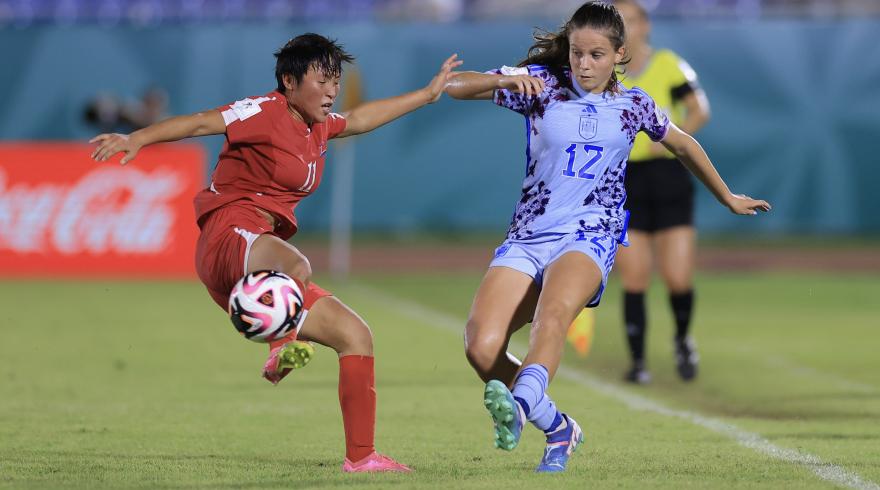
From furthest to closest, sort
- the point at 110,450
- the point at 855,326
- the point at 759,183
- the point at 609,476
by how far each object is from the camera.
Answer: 1. the point at 759,183
2. the point at 855,326
3. the point at 110,450
4. the point at 609,476

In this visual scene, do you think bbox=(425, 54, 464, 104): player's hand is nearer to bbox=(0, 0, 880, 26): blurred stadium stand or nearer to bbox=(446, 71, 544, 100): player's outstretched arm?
bbox=(446, 71, 544, 100): player's outstretched arm

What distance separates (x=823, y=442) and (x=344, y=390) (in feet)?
8.95

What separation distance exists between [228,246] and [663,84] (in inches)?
210

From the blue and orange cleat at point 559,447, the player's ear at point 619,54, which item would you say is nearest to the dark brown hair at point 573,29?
the player's ear at point 619,54

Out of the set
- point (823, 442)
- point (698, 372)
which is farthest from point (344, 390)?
point (698, 372)

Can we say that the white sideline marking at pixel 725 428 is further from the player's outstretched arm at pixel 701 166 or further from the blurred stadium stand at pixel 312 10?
the blurred stadium stand at pixel 312 10

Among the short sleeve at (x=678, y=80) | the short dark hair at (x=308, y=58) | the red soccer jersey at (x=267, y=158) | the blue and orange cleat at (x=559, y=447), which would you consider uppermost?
the short dark hair at (x=308, y=58)

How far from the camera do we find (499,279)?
687cm

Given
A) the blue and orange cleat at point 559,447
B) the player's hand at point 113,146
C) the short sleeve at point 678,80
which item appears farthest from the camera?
the short sleeve at point 678,80

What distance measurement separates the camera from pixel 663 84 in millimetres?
11203

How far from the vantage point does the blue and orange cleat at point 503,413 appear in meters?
6.02

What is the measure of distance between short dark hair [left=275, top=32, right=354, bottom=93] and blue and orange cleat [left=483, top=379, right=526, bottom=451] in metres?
1.69

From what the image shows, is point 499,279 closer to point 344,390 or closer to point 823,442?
point 344,390

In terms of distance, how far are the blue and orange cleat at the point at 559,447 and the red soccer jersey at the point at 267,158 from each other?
62.4 inches
